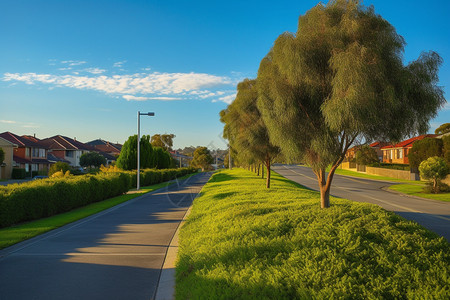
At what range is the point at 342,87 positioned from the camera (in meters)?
9.51

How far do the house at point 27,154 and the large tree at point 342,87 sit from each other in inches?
2247

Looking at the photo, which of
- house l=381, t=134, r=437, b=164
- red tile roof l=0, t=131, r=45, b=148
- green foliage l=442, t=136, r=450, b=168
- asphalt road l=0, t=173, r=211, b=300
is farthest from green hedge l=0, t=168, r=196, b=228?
house l=381, t=134, r=437, b=164

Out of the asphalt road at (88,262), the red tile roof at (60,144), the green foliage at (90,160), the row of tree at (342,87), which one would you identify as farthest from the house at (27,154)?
the row of tree at (342,87)

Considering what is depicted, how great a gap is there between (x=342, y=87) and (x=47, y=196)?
12087mm

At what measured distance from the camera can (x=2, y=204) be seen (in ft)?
40.3

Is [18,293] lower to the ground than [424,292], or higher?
lower

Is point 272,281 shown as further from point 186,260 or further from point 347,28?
point 347,28

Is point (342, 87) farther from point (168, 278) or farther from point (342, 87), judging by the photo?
point (168, 278)

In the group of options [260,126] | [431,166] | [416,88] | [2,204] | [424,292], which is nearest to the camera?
[424,292]

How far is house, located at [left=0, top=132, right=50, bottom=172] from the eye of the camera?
5966cm

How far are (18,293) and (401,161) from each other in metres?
67.8

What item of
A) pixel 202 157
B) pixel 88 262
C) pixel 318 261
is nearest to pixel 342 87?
pixel 318 261

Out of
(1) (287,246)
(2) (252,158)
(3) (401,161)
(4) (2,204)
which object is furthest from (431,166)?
(3) (401,161)

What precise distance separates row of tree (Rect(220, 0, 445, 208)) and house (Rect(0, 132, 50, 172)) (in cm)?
5703
